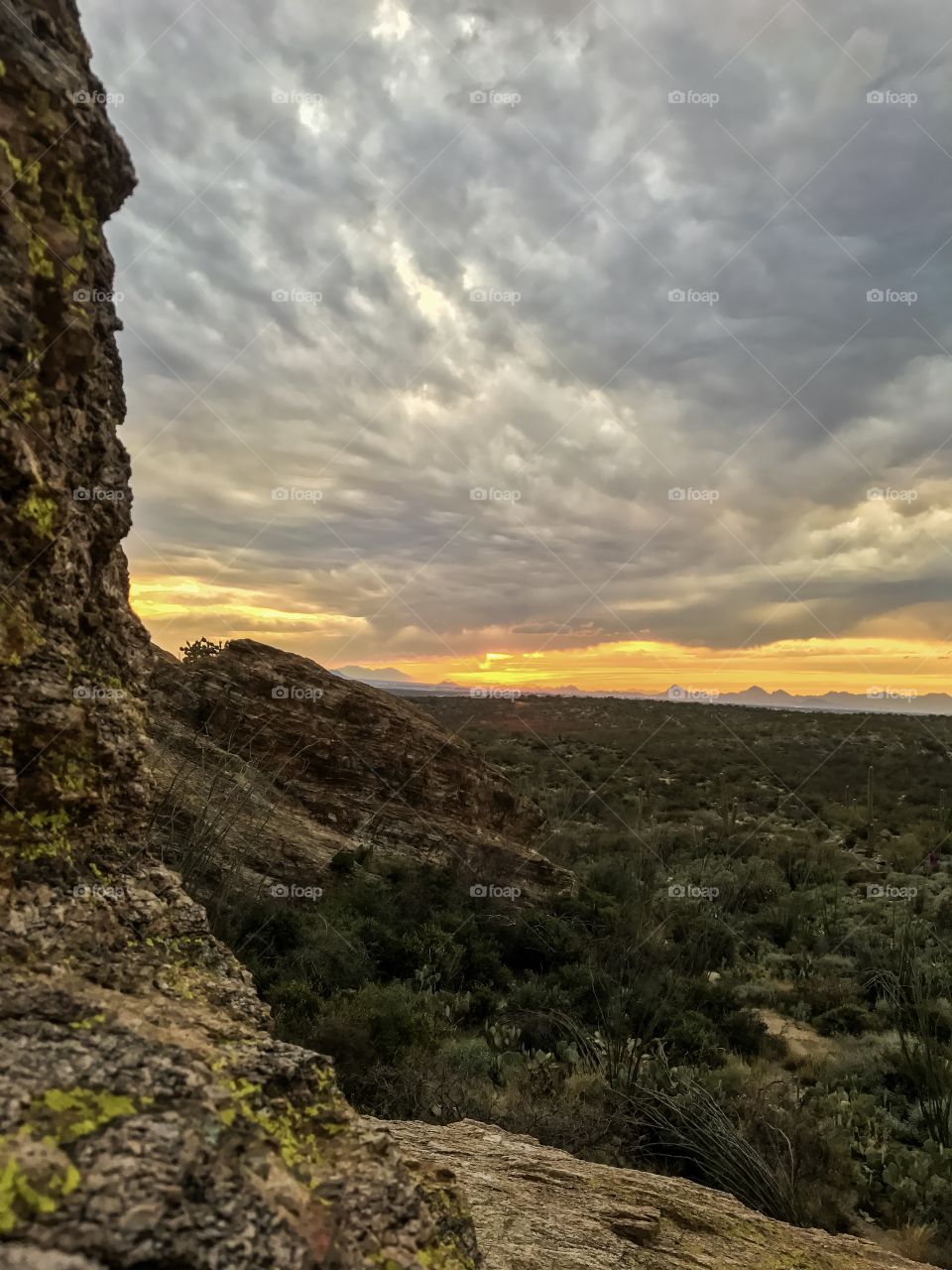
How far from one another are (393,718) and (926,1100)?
1134 centimetres

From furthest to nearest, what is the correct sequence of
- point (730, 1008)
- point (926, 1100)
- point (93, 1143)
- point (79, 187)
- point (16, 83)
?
point (730, 1008), point (926, 1100), point (79, 187), point (16, 83), point (93, 1143)

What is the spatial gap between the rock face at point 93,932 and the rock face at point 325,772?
917cm

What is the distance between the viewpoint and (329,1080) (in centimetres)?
207

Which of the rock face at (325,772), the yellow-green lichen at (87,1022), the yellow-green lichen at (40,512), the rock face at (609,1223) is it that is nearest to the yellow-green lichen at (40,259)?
the yellow-green lichen at (40,512)

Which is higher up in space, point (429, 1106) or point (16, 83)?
point (16, 83)

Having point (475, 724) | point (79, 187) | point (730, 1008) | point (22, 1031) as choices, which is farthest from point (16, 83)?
point (475, 724)

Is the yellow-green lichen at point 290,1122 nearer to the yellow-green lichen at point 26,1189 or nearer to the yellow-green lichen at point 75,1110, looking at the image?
the yellow-green lichen at point 75,1110

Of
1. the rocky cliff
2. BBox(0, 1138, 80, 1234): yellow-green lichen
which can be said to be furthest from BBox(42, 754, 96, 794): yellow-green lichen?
BBox(0, 1138, 80, 1234): yellow-green lichen

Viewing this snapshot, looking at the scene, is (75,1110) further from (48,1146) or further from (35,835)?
(35,835)

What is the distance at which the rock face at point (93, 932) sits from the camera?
1436 mm

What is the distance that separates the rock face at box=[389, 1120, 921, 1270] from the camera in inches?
124

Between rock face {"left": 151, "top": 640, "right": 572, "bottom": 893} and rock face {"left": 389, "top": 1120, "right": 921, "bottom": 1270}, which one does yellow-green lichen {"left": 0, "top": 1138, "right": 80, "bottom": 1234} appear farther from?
rock face {"left": 151, "top": 640, "right": 572, "bottom": 893}

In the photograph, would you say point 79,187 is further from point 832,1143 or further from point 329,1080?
point 832,1143

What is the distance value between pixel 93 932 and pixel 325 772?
13.3 meters
